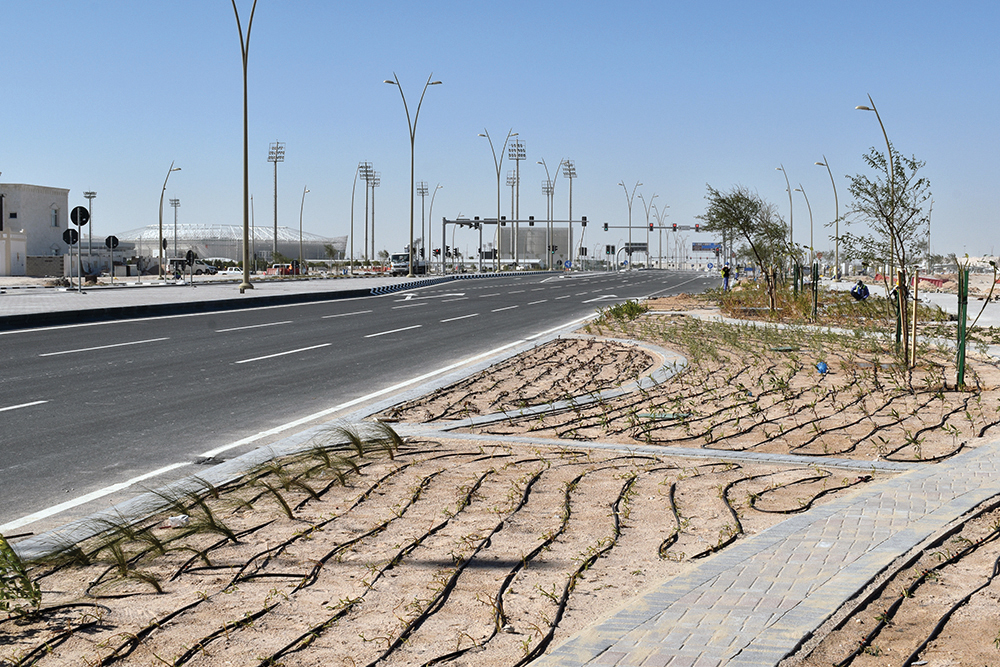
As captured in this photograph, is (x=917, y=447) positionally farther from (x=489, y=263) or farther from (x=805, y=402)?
(x=489, y=263)

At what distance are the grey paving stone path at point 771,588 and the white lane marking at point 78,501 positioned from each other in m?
3.94

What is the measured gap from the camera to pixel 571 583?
14.7 feet

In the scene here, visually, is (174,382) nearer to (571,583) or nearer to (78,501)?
(78,501)

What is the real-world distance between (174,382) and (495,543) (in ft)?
27.2

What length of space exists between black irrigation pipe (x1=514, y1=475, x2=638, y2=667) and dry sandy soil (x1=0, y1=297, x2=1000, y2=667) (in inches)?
0.7

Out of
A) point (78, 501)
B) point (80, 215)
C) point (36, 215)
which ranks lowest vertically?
point (78, 501)

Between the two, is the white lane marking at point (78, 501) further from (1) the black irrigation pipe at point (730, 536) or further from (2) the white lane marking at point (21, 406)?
(1) the black irrigation pipe at point (730, 536)

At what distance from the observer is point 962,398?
9680 millimetres

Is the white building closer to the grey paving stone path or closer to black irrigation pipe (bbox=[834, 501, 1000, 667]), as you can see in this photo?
the grey paving stone path

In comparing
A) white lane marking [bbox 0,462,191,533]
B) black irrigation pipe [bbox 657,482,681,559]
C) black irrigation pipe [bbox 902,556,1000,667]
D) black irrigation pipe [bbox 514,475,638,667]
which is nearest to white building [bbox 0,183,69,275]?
white lane marking [bbox 0,462,191,533]

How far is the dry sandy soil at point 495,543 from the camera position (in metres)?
3.84

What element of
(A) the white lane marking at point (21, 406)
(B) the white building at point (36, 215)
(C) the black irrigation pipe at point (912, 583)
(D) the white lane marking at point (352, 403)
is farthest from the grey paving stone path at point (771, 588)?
(B) the white building at point (36, 215)

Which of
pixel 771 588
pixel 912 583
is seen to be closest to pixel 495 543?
pixel 771 588

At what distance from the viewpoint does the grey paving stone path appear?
11.8 feet
